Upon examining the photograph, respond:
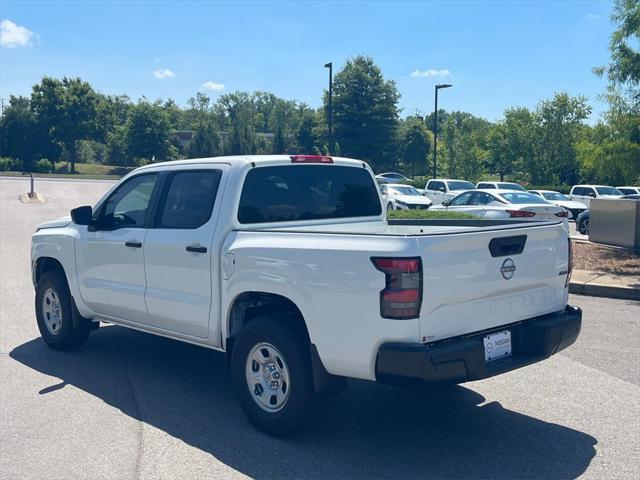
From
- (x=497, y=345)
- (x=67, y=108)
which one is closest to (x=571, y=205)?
(x=497, y=345)

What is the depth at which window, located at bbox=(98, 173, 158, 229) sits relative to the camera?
631cm

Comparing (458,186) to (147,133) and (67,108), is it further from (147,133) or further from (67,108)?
(67,108)

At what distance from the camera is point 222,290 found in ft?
17.3

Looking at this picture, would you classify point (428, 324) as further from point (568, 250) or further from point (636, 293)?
point (636, 293)

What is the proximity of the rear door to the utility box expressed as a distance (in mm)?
12504

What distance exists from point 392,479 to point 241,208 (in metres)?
2.34

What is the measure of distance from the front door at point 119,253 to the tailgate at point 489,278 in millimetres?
2868

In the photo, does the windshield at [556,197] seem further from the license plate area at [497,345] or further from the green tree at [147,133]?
the green tree at [147,133]

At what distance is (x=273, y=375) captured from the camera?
4949 mm

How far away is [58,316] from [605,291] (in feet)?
26.4

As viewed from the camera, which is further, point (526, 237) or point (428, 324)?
point (526, 237)

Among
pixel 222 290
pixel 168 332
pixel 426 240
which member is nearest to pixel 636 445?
pixel 426 240

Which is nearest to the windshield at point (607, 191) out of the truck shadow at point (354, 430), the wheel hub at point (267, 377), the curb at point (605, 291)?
the curb at point (605, 291)

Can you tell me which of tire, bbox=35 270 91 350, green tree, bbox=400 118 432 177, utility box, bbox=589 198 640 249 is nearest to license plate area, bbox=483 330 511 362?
tire, bbox=35 270 91 350
